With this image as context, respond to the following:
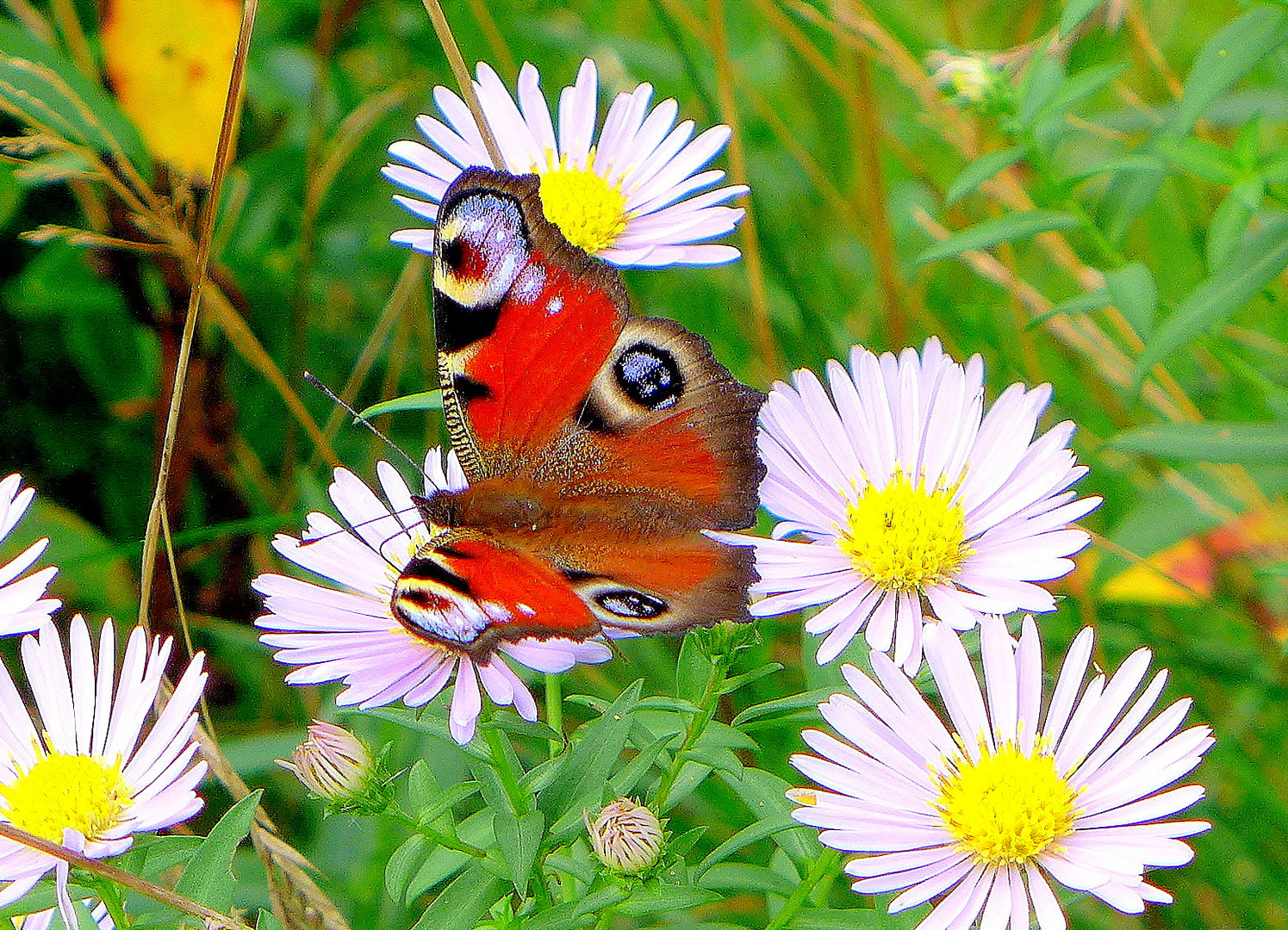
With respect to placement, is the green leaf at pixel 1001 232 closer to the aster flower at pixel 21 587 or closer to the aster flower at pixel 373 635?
the aster flower at pixel 373 635

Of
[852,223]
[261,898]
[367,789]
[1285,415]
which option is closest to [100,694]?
[367,789]

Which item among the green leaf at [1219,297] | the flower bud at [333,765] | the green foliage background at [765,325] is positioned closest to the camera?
the flower bud at [333,765]

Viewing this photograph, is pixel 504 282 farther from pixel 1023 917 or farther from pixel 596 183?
pixel 1023 917

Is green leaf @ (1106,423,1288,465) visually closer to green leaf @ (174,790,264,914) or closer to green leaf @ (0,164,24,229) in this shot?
green leaf @ (174,790,264,914)

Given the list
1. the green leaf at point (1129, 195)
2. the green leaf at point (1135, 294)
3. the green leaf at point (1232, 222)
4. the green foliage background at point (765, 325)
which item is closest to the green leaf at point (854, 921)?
the green foliage background at point (765, 325)

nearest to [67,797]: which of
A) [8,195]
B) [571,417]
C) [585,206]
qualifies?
[571,417]

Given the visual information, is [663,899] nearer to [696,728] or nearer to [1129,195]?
[696,728]
